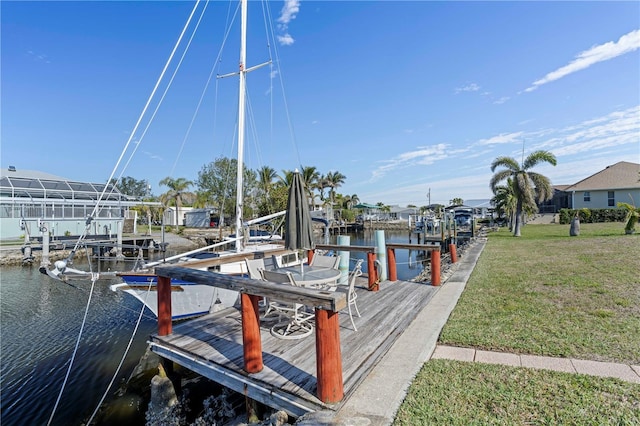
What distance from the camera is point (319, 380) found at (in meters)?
2.88

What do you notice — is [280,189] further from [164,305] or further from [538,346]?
[538,346]

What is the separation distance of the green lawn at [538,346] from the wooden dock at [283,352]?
698 mm

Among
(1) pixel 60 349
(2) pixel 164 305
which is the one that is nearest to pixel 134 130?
(2) pixel 164 305

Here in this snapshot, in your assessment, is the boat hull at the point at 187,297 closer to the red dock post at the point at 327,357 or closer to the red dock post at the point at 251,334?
the red dock post at the point at 251,334

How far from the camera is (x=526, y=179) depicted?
65.3ft

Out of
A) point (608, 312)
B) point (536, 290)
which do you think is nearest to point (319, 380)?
point (608, 312)

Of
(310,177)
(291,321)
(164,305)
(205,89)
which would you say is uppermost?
(310,177)

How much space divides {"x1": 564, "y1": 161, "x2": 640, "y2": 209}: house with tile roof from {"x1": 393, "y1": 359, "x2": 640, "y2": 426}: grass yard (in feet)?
127

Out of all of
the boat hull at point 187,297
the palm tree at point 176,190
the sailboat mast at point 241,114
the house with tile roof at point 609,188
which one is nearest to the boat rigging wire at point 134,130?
the boat hull at point 187,297

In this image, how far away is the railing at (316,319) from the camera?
281 cm

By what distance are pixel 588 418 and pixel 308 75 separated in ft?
64.3

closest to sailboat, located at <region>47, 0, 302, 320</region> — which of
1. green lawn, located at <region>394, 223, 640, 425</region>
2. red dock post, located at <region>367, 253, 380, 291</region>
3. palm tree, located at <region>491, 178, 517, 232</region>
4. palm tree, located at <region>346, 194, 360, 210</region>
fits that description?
red dock post, located at <region>367, 253, 380, 291</region>

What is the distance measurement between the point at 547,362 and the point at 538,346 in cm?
45

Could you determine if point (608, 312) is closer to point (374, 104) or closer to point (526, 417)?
point (526, 417)
